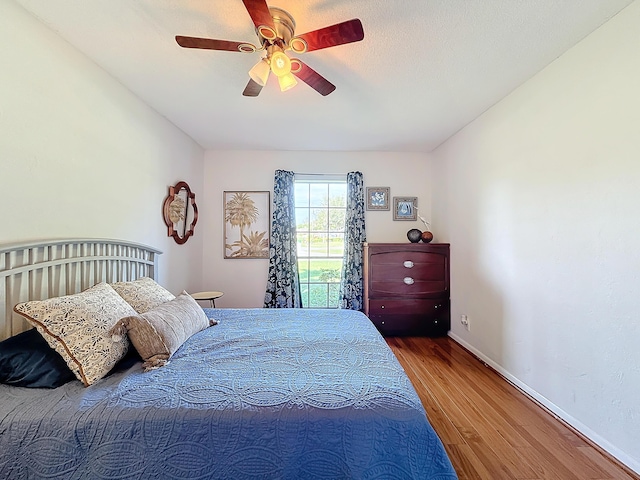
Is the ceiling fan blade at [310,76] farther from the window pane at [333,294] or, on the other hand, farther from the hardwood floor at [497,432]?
the window pane at [333,294]

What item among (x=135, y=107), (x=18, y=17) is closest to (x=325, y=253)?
(x=135, y=107)

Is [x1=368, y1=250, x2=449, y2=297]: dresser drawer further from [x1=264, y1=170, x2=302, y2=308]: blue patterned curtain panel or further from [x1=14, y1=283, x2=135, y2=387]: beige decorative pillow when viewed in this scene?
[x1=14, y1=283, x2=135, y2=387]: beige decorative pillow

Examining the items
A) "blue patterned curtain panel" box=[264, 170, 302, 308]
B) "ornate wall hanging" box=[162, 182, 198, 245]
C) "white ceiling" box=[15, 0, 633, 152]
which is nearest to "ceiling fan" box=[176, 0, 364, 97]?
"white ceiling" box=[15, 0, 633, 152]

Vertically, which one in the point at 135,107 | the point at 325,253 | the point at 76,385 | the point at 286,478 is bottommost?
the point at 286,478

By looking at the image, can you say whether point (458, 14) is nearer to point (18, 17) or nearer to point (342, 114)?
point (342, 114)

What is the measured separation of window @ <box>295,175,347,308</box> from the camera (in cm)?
400

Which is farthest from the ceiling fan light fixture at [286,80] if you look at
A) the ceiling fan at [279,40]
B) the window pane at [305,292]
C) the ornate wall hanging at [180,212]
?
the window pane at [305,292]

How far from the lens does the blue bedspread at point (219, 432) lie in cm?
98

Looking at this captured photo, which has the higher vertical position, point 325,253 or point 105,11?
point 105,11

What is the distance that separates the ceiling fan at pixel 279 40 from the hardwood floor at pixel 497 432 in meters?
2.31

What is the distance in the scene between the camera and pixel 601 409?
1.63 metres

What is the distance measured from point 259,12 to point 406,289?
9.94 feet

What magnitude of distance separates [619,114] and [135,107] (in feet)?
11.1

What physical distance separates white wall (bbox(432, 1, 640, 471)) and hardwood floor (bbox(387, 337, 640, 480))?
124 millimetres
